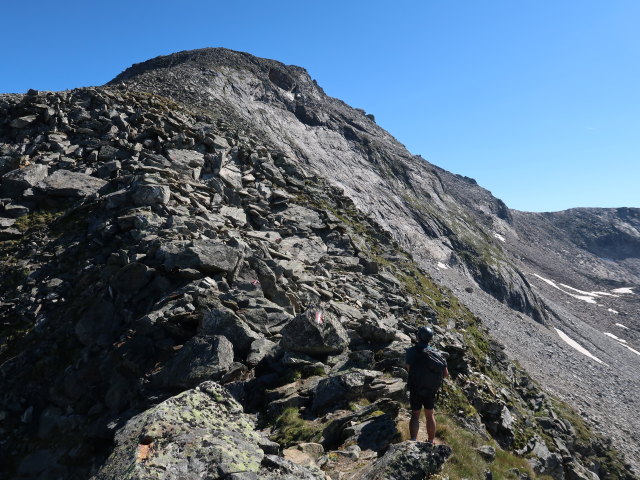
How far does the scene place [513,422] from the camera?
62.6ft

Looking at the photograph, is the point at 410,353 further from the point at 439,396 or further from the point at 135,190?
the point at 135,190

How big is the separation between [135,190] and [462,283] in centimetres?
6905

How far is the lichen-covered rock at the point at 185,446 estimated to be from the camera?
6.16 m

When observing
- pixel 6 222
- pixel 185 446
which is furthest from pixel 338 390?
pixel 6 222

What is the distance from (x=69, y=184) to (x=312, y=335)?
686 inches

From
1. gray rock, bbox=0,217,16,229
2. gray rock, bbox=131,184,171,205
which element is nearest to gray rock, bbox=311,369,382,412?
gray rock, bbox=131,184,171,205

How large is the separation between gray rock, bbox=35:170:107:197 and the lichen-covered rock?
18.2 m

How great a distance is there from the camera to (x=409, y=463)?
7.57m

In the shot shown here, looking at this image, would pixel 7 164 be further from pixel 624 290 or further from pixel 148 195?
pixel 624 290

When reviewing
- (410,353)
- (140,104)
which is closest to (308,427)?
(410,353)

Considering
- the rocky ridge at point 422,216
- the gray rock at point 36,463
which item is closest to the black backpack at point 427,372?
the gray rock at point 36,463

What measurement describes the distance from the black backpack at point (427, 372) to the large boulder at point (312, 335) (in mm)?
3844

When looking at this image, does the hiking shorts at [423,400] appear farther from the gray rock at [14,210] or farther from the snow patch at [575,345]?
the snow patch at [575,345]

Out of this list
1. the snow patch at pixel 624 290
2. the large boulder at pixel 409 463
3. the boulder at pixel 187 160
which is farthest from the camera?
the snow patch at pixel 624 290
